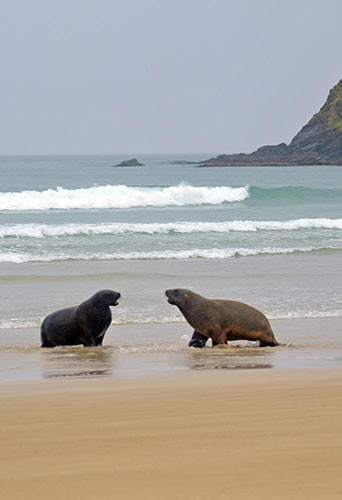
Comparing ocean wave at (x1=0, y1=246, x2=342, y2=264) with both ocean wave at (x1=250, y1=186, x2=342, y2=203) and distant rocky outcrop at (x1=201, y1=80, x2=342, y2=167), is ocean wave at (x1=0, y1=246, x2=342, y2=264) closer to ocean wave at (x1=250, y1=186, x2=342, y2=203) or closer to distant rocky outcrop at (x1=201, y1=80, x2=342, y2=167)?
ocean wave at (x1=250, y1=186, x2=342, y2=203)

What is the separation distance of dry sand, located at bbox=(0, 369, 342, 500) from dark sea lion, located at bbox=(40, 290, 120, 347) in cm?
307

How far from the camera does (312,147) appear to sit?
9112 centimetres

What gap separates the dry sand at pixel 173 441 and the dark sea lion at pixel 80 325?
3067 millimetres

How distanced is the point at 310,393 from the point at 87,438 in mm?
1838

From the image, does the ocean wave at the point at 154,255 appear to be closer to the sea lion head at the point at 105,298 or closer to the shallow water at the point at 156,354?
the shallow water at the point at 156,354

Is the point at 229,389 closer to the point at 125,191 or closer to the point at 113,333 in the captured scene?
the point at 113,333

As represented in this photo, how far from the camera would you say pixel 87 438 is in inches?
159

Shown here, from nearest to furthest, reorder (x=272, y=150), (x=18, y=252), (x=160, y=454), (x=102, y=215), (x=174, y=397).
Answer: (x=160, y=454) → (x=174, y=397) → (x=18, y=252) → (x=102, y=215) → (x=272, y=150)

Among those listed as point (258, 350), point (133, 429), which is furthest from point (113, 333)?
point (133, 429)

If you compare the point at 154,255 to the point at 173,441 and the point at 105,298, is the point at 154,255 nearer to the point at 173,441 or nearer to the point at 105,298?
the point at 105,298

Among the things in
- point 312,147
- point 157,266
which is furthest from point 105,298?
point 312,147

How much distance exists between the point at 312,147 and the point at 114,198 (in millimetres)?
58438

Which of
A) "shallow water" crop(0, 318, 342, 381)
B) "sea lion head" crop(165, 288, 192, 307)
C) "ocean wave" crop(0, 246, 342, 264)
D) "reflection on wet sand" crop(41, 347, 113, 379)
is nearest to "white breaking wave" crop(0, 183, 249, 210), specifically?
"ocean wave" crop(0, 246, 342, 264)

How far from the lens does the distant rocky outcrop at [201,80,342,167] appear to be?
286ft
